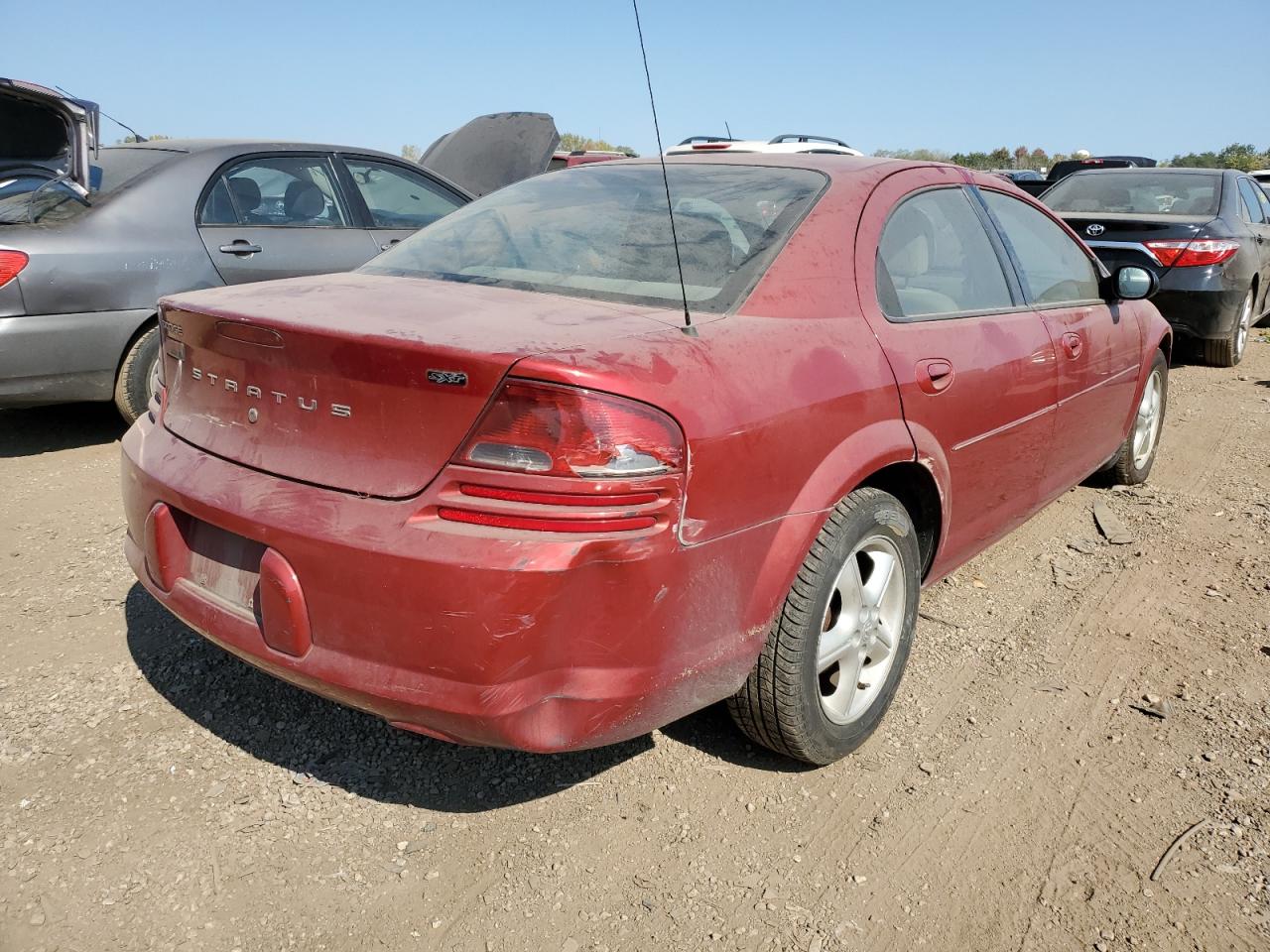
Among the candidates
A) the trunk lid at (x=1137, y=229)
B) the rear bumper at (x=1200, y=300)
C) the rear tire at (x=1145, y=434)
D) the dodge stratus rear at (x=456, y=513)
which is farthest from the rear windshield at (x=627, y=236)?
the rear bumper at (x=1200, y=300)

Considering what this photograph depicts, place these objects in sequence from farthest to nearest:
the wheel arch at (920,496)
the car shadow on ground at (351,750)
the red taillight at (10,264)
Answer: the red taillight at (10,264), the wheel arch at (920,496), the car shadow on ground at (351,750)

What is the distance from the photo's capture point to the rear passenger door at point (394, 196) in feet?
19.2

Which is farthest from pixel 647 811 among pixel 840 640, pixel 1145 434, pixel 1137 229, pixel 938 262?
pixel 1137 229

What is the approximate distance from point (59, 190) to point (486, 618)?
4.24 meters

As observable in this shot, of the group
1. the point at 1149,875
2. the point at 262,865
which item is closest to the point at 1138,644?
the point at 1149,875

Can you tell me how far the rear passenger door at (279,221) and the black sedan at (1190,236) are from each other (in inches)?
187

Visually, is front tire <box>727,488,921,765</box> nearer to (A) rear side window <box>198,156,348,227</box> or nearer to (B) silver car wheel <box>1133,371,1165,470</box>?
(B) silver car wheel <box>1133,371,1165,470</box>

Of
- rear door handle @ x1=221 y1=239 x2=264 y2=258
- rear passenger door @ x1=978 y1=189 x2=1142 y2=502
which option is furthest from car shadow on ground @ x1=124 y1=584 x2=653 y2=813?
rear door handle @ x1=221 y1=239 x2=264 y2=258

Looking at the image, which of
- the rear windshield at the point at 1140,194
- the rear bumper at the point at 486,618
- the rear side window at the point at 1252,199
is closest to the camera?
the rear bumper at the point at 486,618

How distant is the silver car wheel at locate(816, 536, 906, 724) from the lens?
8.35ft

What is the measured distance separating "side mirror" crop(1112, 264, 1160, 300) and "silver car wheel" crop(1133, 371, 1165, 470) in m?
0.79

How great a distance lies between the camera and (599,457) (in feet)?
6.23

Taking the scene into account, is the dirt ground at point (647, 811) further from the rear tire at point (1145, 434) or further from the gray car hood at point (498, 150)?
the gray car hood at point (498, 150)

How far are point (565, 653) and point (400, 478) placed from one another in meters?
0.47
